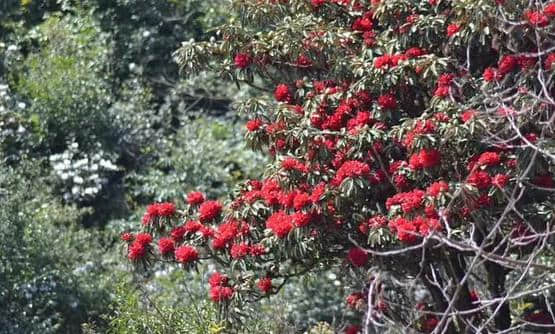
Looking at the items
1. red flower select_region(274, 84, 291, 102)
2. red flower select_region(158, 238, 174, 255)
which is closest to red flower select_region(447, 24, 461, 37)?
red flower select_region(274, 84, 291, 102)

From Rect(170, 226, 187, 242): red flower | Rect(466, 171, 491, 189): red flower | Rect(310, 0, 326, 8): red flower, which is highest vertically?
Rect(310, 0, 326, 8): red flower

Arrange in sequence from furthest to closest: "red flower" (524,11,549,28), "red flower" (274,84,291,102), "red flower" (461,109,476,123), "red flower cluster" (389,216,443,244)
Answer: "red flower" (274,84,291,102) → "red flower" (524,11,549,28) → "red flower" (461,109,476,123) → "red flower cluster" (389,216,443,244)

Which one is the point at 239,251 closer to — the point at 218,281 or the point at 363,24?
the point at 218,281

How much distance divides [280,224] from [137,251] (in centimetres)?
92

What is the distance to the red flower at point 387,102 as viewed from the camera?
5.70m

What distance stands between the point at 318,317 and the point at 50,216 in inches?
85.1

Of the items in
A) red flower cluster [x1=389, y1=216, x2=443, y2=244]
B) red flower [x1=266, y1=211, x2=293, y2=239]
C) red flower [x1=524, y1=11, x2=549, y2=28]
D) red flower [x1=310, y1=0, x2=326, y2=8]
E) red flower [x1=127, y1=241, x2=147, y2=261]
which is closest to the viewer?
red flower cluster [x1=389, y1=216, x2=443, y2=244]

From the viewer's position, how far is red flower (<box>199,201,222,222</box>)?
6023mm

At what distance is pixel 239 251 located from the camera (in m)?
5.70

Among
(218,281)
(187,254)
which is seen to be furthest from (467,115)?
(187,254)

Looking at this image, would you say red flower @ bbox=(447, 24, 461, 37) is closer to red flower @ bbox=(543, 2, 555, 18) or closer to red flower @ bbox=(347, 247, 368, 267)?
red flower @ bbox=(543, 2, 555, 18)

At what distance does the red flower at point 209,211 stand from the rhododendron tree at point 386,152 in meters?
0.02

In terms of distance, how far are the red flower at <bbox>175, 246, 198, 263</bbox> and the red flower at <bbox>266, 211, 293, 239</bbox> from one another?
0.45 m

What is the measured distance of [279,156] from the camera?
5934 millimetres
